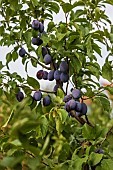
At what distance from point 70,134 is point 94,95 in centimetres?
18

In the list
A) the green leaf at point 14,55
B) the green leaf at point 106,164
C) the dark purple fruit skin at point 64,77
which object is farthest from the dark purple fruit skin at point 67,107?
the green leaf at point 14,55

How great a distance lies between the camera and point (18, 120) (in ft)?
1.26

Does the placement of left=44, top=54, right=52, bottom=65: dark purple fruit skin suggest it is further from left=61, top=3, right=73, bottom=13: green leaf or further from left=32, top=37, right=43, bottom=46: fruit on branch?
left=61, top=3, right=73, bottom=13: green leaf

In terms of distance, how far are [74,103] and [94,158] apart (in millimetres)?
243

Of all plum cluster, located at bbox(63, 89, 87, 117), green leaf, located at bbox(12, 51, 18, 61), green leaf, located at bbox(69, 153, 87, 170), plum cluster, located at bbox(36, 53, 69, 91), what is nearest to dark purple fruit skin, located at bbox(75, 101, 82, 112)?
plum cluster, located at bbox(63, 89, 87, 117)

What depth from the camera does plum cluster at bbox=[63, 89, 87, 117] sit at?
1.41 m

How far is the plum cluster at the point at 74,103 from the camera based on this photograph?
141 centimetres

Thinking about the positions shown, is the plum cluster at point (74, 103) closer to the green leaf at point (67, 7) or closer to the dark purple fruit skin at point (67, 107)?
the dark purple fruit skin at point (67, 107)

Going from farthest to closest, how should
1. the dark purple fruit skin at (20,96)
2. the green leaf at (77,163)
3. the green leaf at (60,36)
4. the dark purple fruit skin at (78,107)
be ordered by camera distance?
the dark purple fruit skin at (20,96) < the dark purple fruit skin at (78,107) < the green leaf at (60,36) < the green leaf at (77,163)

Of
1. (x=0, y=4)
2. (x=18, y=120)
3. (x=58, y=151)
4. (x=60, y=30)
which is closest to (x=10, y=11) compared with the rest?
(x=0, y=4)

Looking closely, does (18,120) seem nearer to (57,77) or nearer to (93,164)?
(93,164)

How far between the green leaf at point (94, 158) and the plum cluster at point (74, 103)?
197mm

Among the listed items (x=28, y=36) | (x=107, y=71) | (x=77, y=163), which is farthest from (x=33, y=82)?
(x=77, y=163)

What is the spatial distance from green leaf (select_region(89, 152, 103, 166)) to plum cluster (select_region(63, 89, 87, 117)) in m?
0.20
